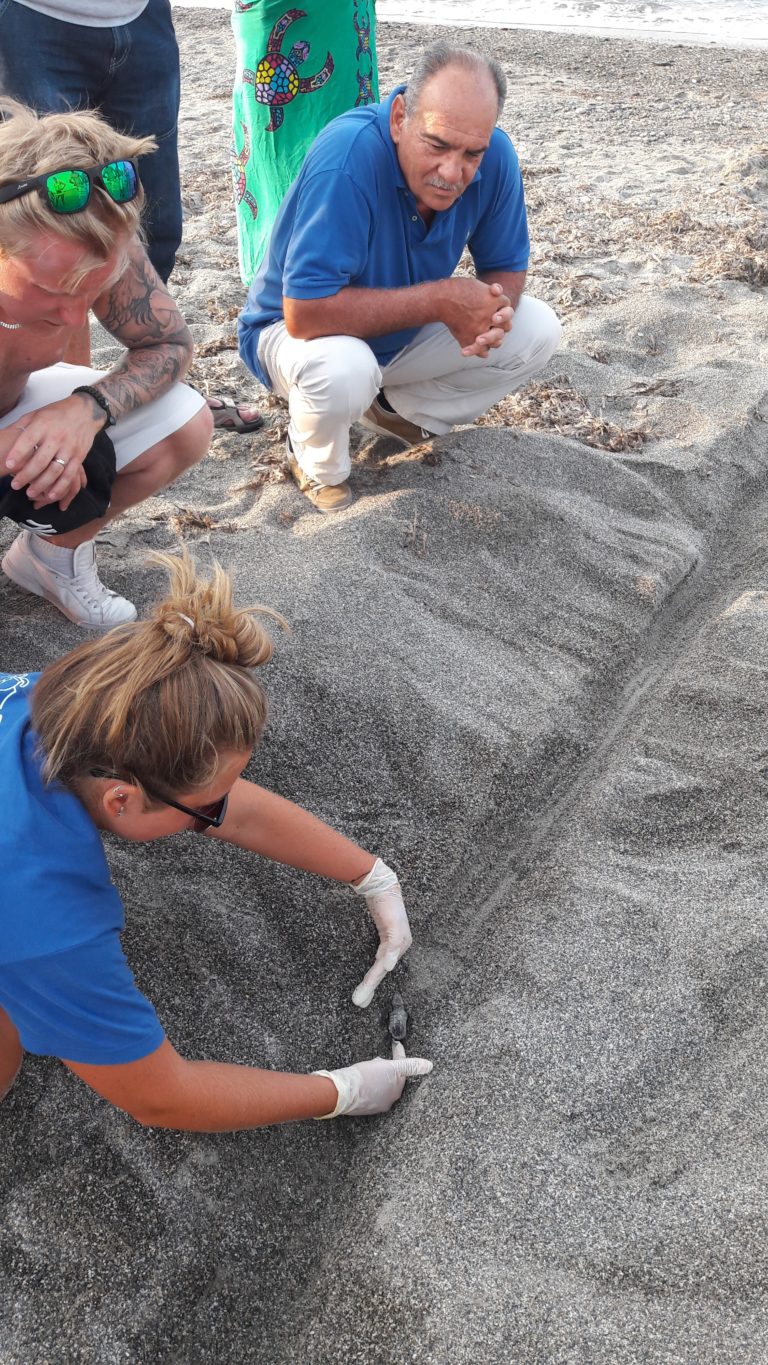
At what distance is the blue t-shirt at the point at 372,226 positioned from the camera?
2.39 meters

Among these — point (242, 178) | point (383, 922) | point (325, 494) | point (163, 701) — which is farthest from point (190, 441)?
point (242, 178)

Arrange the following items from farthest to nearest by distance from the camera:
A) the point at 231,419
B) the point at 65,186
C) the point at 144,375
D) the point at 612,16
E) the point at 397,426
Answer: the point at 612,16, the point at 231,419, the point at 397,426, the point at 144,375, the point at 65,186

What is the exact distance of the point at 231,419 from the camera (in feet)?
10.2

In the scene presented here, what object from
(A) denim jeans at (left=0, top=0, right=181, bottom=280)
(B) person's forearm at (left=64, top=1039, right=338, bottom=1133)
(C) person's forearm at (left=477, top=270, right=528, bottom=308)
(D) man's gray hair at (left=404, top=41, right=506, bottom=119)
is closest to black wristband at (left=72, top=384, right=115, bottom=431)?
(A) denim jeans at (left=0, top=0, right=181, bottom=280)

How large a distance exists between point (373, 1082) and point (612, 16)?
33.6 feet

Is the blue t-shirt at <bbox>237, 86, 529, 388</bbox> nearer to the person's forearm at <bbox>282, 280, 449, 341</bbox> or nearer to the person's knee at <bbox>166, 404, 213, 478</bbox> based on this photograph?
the person's forearm at <bbox>282, 280, 449, 341</bbox>

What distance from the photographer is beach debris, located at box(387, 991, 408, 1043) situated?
1731 millimetres

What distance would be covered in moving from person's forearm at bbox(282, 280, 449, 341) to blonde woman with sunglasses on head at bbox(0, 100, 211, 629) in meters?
0.32

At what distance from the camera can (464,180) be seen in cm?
239

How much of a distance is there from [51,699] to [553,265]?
3.44 meters

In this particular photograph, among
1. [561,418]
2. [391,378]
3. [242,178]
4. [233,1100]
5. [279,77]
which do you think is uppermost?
[279,77]

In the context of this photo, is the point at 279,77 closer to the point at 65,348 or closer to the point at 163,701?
the point at 65,348

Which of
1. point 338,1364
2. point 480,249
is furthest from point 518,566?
point 338,1364

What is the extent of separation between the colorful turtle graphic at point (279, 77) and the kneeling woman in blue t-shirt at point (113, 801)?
2.30 m
